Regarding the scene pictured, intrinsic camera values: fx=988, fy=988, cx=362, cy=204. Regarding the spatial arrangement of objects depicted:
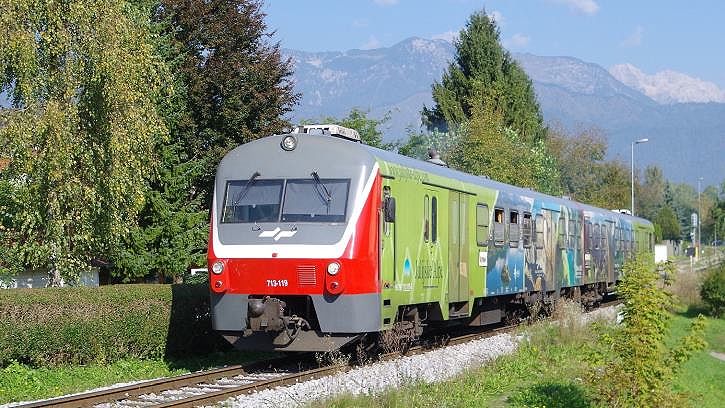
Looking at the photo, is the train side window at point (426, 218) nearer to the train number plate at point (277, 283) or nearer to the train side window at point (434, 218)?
the train side window at point (434, 218)

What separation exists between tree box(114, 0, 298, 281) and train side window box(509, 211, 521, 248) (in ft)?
30.2

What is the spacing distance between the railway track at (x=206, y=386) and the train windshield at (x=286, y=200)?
2.15 metres

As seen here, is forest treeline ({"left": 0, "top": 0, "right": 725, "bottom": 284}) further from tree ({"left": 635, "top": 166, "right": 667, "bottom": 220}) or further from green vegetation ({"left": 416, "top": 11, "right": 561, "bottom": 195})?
tree ({"left": 635, "top": 166, "right": 667, "bottom": 220})

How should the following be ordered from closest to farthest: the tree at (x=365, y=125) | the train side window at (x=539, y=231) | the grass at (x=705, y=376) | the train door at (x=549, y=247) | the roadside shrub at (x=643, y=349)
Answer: the roadside shrub at (x=643, y=349)
the grass at (x=705, y=376)
the train side window at (x=539, y=231)
the train door at (x=549, y=247)
the tree at (x=365, y=125)

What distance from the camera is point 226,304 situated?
1413cm

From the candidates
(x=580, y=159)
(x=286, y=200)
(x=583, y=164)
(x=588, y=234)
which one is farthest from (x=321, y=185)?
(x=583, y=164)

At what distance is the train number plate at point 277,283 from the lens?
1382 cm

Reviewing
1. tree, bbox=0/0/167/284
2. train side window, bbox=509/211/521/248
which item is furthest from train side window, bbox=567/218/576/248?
tree, bbox=0/0/167/284

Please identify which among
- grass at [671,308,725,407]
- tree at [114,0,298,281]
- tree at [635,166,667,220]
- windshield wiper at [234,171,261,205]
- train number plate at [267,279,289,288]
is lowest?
grass at [671,308,725,407]

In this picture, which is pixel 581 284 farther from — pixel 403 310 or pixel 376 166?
Answer: pixel 376 166

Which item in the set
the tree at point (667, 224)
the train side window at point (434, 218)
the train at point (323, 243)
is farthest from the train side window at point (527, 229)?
the tree at point (667, 224)

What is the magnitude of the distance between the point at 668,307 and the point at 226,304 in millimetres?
6170

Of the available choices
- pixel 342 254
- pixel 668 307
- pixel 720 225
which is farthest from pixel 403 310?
pixel 720 225

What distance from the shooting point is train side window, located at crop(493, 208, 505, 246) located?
65.9ft
